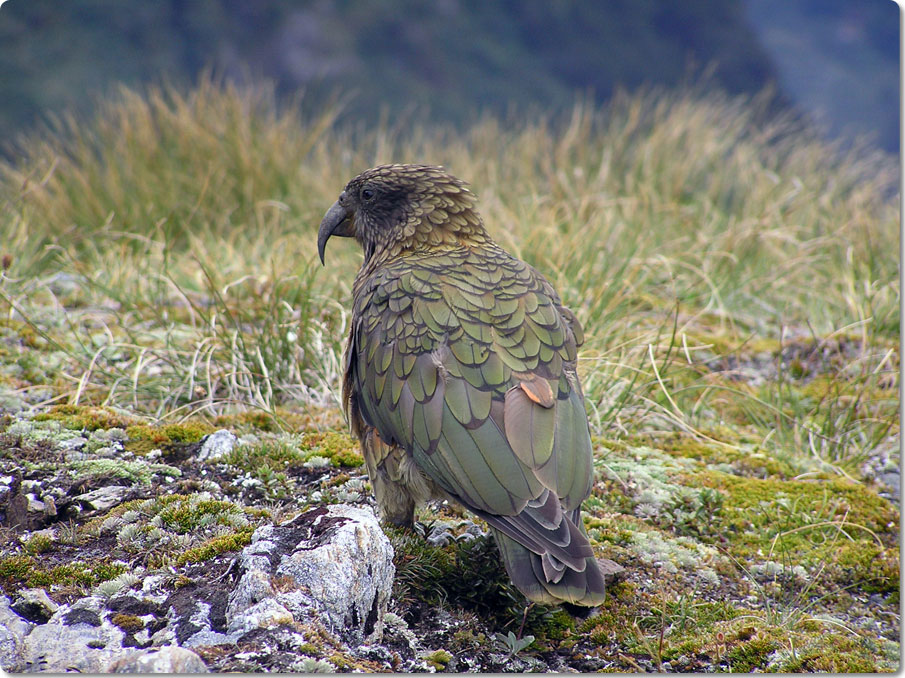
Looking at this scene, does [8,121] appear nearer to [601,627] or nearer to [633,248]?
[633,248]

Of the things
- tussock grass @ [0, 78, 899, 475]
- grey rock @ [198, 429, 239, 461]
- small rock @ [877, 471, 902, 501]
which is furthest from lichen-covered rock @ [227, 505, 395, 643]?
small rock @ [877, 471, 902, 501]

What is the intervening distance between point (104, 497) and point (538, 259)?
3412mm

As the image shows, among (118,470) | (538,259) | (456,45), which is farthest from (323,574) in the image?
(456,45)

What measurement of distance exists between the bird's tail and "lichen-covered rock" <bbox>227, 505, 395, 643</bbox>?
1.43 feet

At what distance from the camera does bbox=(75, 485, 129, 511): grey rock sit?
9.94 feet

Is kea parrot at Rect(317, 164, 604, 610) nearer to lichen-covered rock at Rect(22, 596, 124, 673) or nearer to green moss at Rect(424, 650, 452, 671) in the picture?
green moss at Rect(424, 650, 452, 671)

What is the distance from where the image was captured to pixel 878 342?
527cm

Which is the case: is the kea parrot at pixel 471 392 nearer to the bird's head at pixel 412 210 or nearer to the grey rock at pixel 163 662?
the bird's head at pixel 412 210

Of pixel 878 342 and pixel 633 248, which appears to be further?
pixel 633 248

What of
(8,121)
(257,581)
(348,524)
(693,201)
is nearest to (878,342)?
(693,201)

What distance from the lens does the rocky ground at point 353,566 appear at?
2.37 meters

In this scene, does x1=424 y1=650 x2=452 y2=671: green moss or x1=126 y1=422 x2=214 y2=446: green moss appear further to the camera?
x1=126 y1=422 x2=214 y2=446: green moss

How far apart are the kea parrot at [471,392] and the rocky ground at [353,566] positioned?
1.04 ft

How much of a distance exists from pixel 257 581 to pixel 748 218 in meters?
5.98
